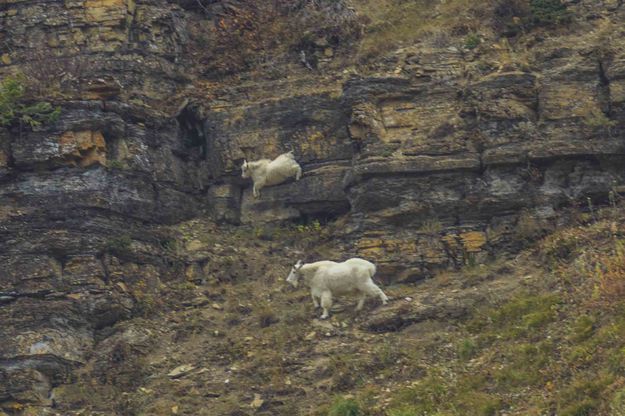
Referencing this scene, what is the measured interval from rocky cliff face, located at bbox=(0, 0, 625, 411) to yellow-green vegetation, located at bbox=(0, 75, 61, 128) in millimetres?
236

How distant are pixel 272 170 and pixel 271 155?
75cm

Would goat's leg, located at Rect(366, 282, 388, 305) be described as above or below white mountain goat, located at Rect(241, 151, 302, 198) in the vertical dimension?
below

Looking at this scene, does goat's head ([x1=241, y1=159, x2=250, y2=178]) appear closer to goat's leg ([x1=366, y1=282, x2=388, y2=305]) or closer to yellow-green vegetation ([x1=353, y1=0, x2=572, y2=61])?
yellow-green vegetation ([x1=353, y1=0, x2=572, y2=61])

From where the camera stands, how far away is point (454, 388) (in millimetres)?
23391

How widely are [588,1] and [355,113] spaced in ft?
19.3

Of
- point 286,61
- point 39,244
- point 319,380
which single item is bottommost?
point 319,380

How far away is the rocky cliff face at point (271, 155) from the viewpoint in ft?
92.9

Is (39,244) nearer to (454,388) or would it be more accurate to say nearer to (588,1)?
(454,388)

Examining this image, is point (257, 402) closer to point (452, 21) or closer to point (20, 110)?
point (20, 110)

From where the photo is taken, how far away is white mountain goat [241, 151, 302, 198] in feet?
101

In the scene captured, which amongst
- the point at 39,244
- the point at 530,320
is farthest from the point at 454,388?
the point at 39,244

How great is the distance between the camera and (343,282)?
88.2 ft

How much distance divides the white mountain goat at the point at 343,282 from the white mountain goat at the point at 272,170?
3.88 m

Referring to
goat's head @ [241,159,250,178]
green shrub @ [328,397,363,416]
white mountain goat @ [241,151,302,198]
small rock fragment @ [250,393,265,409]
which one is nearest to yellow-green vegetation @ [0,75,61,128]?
goat's head @ [241,159,250,178]
